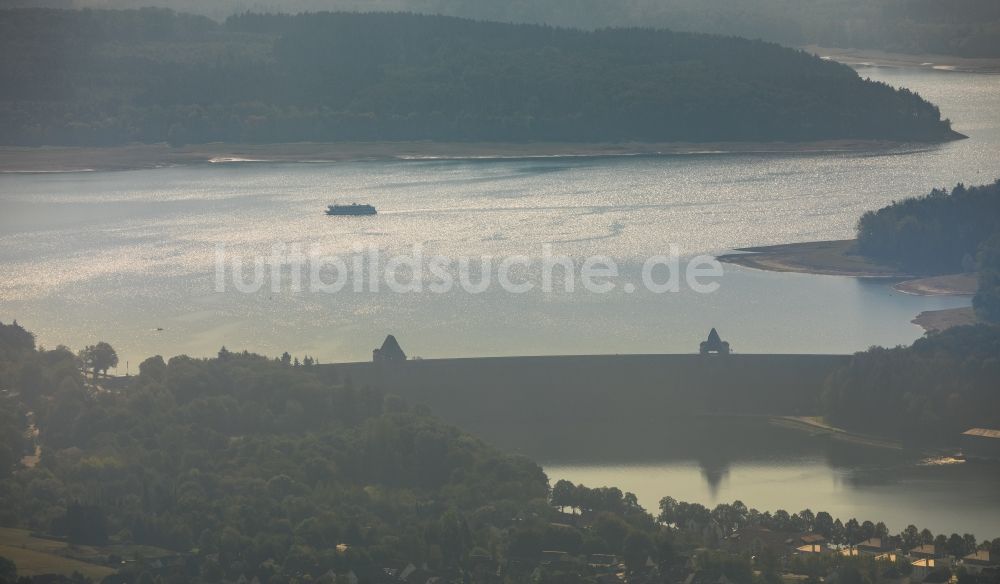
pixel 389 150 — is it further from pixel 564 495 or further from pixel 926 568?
pixel 926 568

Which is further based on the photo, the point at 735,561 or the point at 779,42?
the point at 779,42

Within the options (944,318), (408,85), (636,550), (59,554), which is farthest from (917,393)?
(408,85)

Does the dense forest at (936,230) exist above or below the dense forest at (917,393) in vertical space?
above

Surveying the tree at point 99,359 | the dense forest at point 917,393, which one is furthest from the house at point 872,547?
the tree at point 99,359

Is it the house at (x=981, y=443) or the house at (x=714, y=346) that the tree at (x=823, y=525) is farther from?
the house at (x=714, y=346)

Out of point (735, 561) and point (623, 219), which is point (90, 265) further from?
point (735, 561)

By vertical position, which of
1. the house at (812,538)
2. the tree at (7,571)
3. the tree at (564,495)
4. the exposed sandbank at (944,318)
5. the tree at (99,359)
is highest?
the exposed sandbank at (944,318)

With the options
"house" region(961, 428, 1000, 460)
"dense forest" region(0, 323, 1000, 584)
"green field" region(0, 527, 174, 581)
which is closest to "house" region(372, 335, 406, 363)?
"dense forest" region(0, 323, 1000, 584)

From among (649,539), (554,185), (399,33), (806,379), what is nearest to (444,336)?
(806,379)

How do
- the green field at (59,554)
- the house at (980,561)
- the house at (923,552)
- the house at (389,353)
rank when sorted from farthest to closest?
the house at (389,353)
the house at (923,552)
the green field at (59,554)
the house at (980,561)
